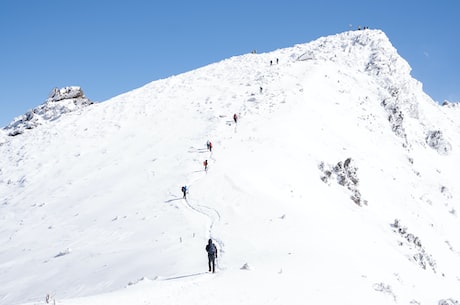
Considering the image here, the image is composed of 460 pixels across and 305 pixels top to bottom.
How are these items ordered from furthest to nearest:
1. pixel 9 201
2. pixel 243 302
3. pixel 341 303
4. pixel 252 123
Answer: pixel 252 123, pixel 9 201, pixel 341 303, pixel 243 302

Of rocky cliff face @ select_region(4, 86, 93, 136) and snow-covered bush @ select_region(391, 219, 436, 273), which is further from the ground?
rocky cliff face @ select_region(4, 86, 93, 136)

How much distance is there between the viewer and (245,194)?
2302cm

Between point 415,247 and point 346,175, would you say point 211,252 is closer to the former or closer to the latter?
point 415,247

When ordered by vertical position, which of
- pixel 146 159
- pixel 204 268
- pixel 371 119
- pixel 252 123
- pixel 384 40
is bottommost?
pixel 204 268

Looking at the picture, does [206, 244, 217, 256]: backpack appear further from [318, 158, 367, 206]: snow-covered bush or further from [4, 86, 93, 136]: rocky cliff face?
[4, 86, 93, 136]: rocky cliff face

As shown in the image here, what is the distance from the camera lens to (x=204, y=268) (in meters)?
15.0

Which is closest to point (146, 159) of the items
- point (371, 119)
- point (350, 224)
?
point (350, 224)

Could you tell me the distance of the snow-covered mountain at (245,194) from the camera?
1531 cm

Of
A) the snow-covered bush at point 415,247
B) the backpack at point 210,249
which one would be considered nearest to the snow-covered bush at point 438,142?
the snow-covered bush at point 415,247

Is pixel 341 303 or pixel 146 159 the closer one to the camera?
pixel 341 303

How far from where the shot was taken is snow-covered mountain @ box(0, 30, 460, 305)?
603 inches

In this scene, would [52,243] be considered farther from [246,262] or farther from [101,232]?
[246,262]

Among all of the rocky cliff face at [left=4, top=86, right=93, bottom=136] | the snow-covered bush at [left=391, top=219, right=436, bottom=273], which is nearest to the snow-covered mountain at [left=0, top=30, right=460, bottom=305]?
the snow-covered bush at [left=391, top=219, right=436, bottom=273]

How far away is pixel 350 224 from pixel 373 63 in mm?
42041
